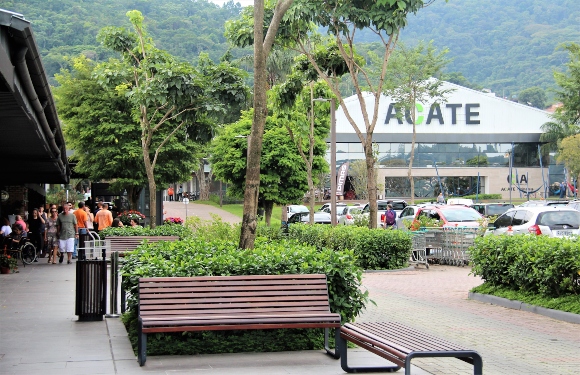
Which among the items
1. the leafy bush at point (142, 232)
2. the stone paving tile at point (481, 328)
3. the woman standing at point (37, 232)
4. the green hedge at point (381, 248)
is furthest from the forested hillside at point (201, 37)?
the stone paving tile at point (481, 328)

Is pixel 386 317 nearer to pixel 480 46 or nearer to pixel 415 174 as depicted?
pixel 415 174

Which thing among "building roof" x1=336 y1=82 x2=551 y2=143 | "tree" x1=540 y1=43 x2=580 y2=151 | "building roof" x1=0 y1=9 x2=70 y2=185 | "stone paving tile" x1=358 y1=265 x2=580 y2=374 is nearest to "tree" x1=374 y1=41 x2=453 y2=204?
"building roof" x1=336 y1=82 x2=551 y2=143

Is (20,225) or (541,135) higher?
(541,135)

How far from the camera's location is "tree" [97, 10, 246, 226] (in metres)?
24.1

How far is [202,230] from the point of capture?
29125mm

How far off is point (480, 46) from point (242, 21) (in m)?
181

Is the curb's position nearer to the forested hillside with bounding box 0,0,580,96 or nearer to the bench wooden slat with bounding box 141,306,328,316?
the bench wooden slat with bounding box 141,306,328,316

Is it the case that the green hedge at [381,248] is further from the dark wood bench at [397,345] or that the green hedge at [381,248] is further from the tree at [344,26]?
the dark wood bench at [397,345]

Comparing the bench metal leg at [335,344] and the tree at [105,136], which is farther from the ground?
the tree at [105,136]

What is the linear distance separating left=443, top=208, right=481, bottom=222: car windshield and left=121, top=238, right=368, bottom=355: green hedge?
18928 millimetres

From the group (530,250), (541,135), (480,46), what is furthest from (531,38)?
Answer: (530,250)

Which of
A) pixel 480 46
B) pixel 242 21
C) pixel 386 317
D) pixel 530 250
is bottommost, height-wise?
pixel 386 317

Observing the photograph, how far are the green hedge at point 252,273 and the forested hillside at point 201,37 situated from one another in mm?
43977

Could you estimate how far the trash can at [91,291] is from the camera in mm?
11961
